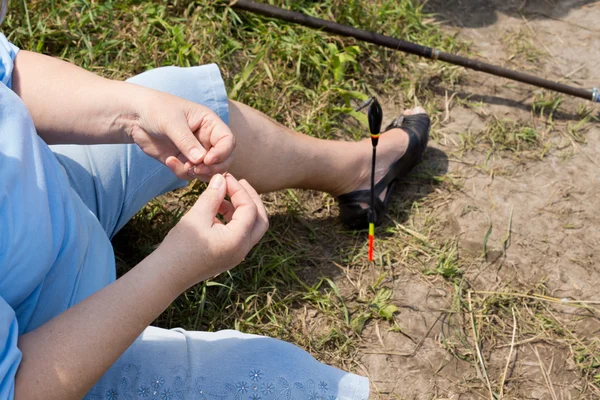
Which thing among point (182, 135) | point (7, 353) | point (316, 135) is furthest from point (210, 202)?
point (316, 135)

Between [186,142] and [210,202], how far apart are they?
5.8 inches

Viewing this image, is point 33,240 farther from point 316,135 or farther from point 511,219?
point 511,219

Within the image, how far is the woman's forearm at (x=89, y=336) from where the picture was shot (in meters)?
1.00

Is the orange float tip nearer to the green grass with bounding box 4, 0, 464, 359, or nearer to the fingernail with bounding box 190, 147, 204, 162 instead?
the green grass with bounding box 4, 0, 464, 359

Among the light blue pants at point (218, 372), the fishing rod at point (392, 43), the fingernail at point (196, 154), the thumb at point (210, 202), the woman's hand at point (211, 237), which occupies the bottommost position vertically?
the light blue pants at point (218, 372)

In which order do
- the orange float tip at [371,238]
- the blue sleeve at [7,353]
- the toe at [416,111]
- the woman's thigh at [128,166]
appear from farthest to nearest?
the toe at [416,111] → the orange float tip at [371,238] → the woman's thigh at [128,166] → the blue sleeve at [7,353]

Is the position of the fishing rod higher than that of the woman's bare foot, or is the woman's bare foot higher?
the fishing rod

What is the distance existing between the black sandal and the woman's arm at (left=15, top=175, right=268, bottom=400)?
852mm

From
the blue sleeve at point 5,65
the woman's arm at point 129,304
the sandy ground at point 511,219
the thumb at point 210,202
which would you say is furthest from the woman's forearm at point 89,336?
the sandy ground at point 511,219

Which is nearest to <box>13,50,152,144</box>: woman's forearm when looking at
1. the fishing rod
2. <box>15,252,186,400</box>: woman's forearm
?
<box>15,252,186,400</box>: woman's forearm

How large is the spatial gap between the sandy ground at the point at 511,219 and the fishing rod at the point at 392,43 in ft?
0.39

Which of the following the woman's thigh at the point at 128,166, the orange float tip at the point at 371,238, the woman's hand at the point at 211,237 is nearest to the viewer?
the woman's hand at the point at 211,237

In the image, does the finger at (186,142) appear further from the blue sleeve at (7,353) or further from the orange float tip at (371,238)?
the orange float tip at (371,238)

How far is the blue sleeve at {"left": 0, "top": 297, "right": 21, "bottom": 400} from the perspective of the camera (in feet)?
3.09
